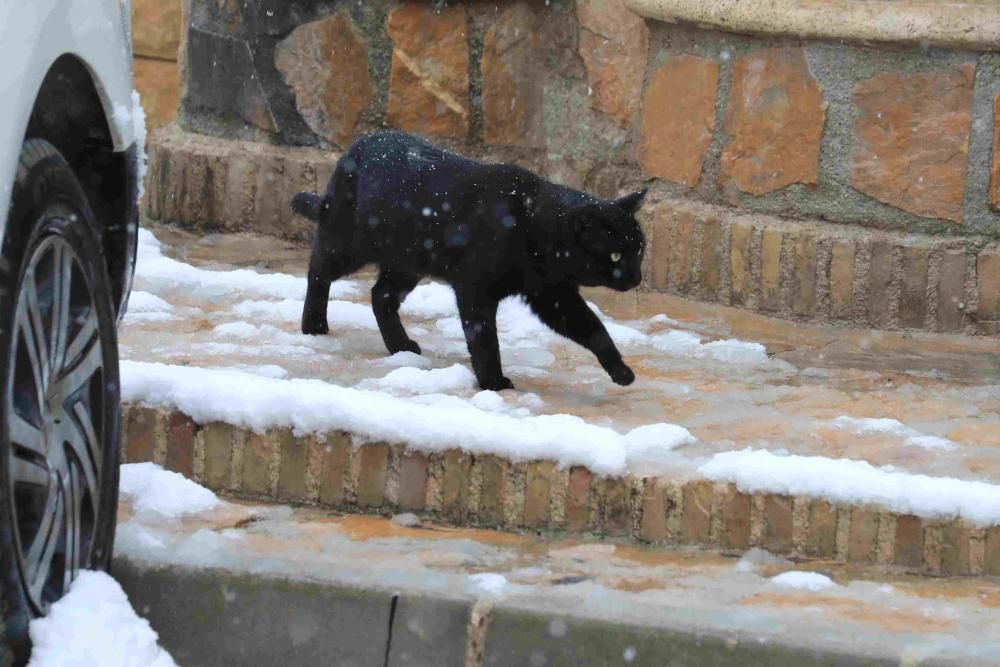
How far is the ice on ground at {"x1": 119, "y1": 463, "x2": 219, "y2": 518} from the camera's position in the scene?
3672mm

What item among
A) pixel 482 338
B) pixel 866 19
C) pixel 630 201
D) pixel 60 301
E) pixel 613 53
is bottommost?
pixel 482 338

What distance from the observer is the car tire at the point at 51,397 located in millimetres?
2672

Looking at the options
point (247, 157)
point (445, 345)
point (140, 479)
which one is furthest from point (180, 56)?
point (140, 479)

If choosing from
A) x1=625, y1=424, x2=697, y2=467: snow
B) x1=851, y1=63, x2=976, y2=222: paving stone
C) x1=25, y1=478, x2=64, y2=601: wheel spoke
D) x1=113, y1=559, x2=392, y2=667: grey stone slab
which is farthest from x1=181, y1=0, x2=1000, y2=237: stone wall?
x1=25, y1=478, x2=64, y2=601: wheel spoke

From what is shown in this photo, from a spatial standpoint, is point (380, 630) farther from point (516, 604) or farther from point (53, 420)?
point (53, 420)

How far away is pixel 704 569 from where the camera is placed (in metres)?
3.47

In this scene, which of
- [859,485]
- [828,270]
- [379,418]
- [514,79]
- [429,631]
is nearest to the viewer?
[429,631]

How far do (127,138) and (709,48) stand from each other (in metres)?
2.54

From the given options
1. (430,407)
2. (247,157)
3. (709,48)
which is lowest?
(430,407)

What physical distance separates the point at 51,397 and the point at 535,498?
117 cm

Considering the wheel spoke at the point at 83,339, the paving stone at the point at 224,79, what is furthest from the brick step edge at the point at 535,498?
the paving stone at the point at 224,79

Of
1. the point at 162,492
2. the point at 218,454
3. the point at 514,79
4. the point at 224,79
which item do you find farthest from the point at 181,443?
the point at 224,79

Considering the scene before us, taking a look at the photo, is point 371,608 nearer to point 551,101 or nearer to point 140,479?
point 140,479

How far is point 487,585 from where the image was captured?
3.23 meters
